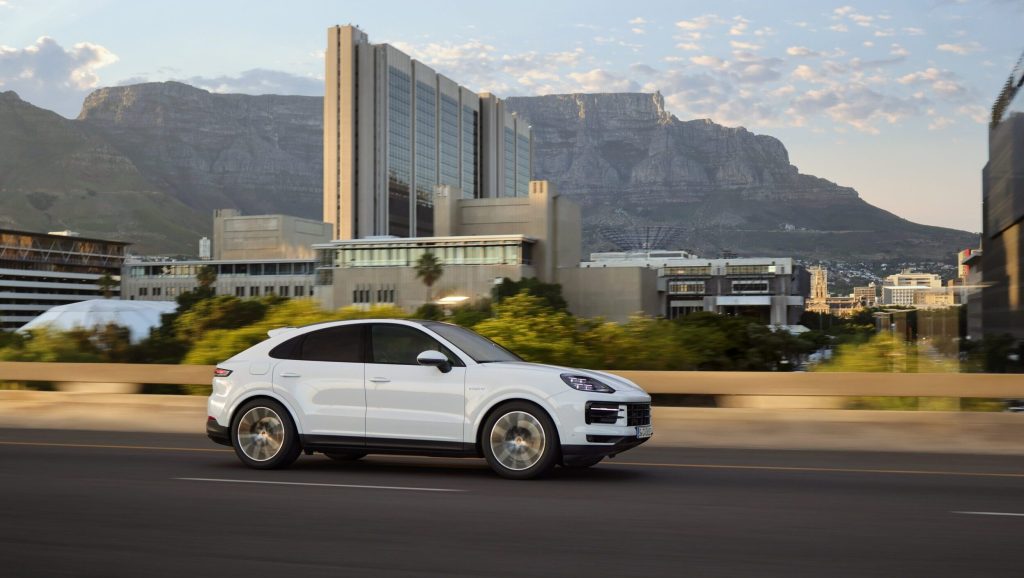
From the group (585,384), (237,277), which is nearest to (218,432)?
(585,384)

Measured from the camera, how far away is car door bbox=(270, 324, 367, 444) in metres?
10.3

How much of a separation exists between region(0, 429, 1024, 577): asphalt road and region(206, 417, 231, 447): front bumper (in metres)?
0.31

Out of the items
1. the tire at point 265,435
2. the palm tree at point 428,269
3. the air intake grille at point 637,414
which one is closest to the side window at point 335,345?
the tire at point 265,435

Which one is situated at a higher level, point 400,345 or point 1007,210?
point 1007,210

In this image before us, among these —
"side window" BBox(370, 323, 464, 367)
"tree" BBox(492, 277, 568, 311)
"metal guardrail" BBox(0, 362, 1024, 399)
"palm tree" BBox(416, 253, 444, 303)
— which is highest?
"palm tree" BBox(416, 253, 444, 303)

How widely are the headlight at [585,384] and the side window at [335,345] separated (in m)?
2.16

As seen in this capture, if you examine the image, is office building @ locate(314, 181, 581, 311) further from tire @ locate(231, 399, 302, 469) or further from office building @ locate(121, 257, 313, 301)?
tire @ locate(231, 399, 302, 469)

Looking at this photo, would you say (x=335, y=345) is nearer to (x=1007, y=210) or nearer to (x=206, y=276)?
(x=1007, y=210)

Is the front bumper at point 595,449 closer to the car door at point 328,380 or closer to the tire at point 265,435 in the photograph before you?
the car door at point 328,380

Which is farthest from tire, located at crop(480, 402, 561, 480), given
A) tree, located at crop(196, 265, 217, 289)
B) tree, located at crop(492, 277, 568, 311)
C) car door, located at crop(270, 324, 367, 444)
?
tree, located at crop(196, 265, 217, 289)

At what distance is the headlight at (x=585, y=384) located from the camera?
9.68 m

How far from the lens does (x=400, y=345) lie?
34.0 feet

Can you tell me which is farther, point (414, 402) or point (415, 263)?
point (415, 263)

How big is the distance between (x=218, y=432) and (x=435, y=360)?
261 cm
